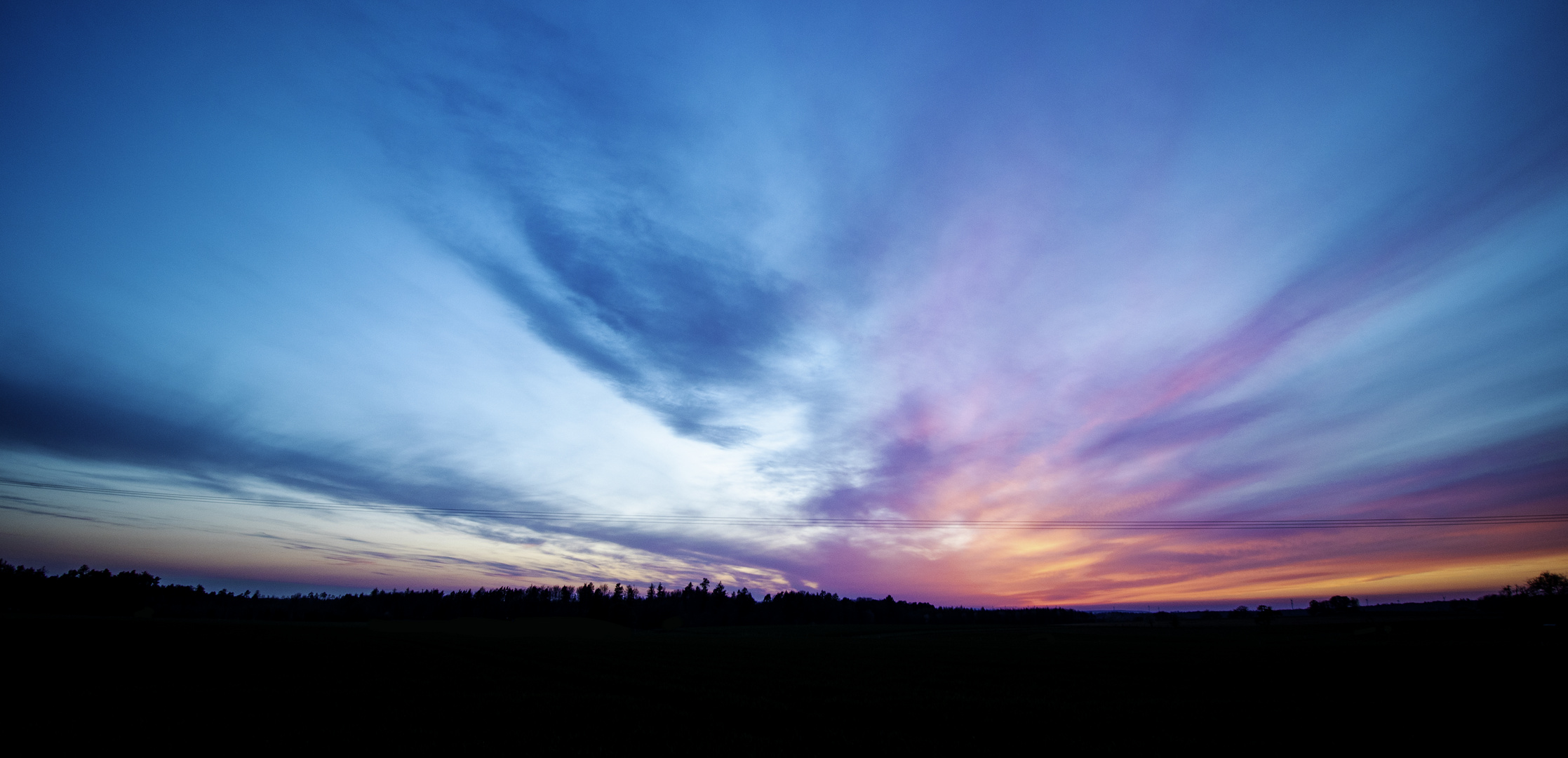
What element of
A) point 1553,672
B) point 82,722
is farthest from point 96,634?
point 1553,672

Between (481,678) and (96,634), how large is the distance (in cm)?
4316

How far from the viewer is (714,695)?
89.6ft

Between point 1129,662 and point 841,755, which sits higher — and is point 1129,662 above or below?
below

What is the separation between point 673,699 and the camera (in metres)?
25.9

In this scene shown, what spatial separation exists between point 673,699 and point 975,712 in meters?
12.6

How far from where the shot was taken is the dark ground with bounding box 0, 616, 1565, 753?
18.4 meters

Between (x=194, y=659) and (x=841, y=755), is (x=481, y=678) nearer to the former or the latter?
(x=194, y=659)

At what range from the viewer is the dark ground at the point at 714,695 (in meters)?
18.4

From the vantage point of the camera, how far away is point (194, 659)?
3428 cm

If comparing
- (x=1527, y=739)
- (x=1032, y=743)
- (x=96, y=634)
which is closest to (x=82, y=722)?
(x=1032, y=743)

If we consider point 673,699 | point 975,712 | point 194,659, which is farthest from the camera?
point 194,659

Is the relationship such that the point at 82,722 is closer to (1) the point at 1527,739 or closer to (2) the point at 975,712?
(2) the point at 975,712

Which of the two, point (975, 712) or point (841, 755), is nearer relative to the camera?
point (841, 755)

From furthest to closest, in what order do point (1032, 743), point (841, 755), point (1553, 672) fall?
1. point (1553, 672)
2. point (1032, 743)
3. point (841, 755)
